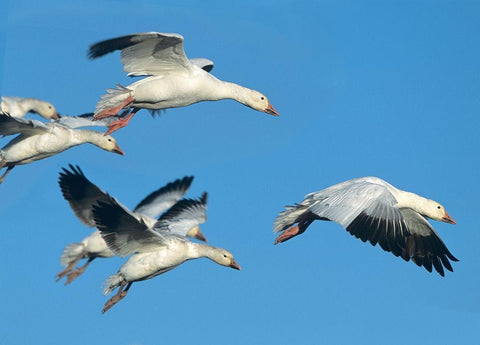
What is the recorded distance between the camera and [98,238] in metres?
14.7

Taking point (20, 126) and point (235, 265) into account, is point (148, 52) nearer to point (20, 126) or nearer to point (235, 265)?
point (20, 126)

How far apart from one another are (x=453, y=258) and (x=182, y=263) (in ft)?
10.5

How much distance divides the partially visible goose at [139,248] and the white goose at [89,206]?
121 centimetres

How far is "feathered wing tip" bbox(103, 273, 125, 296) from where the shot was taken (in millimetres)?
11461

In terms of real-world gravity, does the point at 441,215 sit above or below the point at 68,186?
above

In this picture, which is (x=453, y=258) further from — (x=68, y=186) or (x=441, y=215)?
(x=68, y=186)

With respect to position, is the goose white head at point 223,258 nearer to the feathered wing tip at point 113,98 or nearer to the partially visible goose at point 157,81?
the partially visible goose at point 157,81

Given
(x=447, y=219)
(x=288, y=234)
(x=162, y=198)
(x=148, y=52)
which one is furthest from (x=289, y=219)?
(x=162, y=198)

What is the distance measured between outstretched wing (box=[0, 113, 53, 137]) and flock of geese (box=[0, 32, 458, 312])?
13mm

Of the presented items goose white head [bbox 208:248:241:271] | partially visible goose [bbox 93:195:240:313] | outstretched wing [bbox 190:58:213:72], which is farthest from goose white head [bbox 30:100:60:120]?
goose white head [bbox 208:248:241:271]

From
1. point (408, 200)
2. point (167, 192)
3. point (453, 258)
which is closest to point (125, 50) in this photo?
point (408, 200)

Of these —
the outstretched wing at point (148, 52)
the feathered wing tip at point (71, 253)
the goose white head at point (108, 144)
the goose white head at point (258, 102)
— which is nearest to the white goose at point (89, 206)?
the feathered wing tip at point (71, 253)

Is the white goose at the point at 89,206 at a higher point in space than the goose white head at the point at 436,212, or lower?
lower

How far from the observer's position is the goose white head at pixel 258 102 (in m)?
11.6
